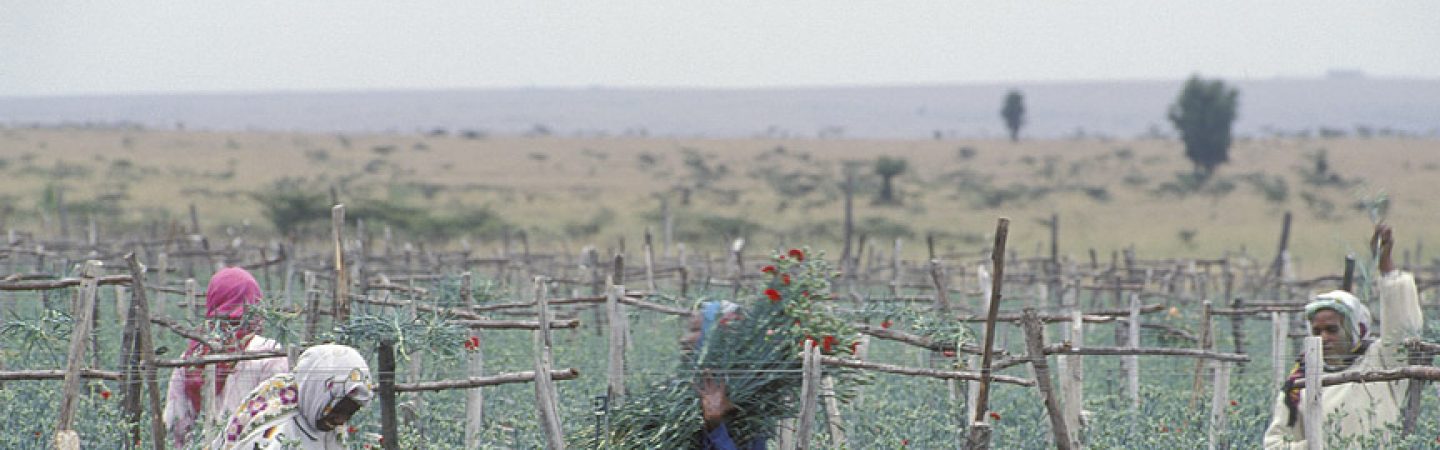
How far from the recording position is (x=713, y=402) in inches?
220

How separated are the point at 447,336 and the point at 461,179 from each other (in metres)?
54.7

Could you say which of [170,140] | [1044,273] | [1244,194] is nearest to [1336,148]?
[1244,194]

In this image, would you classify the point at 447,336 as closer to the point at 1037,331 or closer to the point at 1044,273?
the point at 1037,331

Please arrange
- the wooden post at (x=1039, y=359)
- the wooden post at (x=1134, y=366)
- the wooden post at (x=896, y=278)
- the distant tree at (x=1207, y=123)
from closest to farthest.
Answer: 1. the wooden post at (x=1039, y=359)
2. the wooden post at (x=1134, y=366)
3. the wooden post at (x=896, y=278)
4. the distant tree at (x=1207, y=123)

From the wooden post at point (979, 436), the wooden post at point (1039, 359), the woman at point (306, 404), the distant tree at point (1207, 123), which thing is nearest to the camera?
the wooden post at point (979, 436)

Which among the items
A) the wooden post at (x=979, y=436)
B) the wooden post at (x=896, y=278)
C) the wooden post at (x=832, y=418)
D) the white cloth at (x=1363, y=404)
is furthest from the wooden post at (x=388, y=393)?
the wooden post at (x=896, y=278)

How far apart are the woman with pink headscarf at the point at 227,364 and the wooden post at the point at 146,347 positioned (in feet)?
0.67

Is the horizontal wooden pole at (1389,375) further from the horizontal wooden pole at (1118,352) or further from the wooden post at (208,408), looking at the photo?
the wooden post at (208,408)

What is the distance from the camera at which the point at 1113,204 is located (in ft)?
162

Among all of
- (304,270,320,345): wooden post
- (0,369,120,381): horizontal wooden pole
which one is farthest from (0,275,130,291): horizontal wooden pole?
(304,270,320,345): wooden post

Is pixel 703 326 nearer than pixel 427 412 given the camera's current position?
Yes

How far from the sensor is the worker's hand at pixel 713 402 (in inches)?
220

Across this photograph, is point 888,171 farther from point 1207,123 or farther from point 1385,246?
point 1385,246

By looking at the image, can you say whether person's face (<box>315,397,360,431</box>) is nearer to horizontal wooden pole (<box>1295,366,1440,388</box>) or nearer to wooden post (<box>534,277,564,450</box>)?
wooden post (<box>534,277,564,450</box>)
